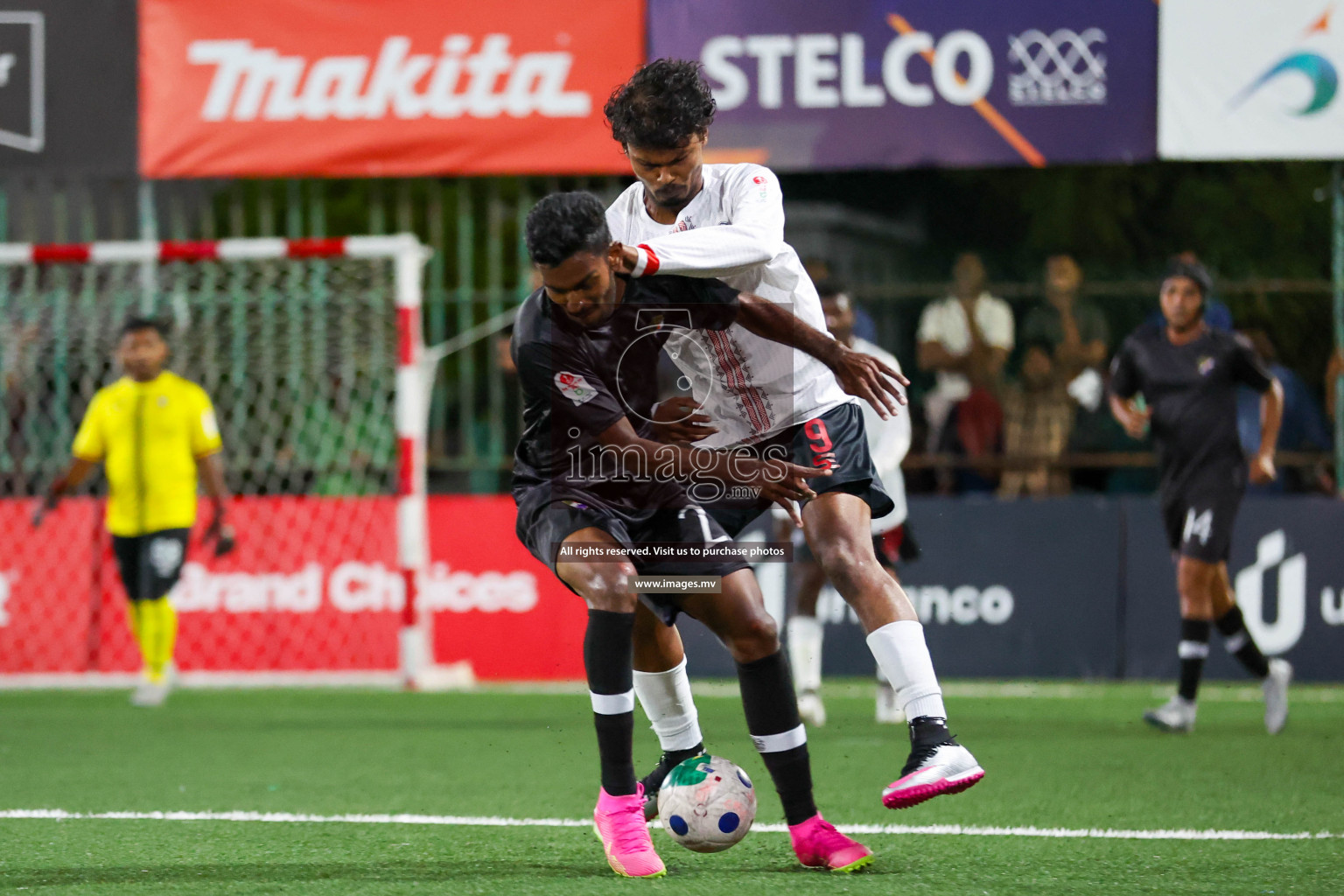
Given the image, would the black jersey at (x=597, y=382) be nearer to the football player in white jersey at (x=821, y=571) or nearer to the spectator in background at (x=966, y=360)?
the football player in white jersey at (x=821, y=571)

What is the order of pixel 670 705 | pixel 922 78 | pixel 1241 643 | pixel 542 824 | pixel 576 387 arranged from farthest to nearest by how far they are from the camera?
1. pixel 922 78
2. pixel 1241 643
3. pixel 542 824
4. pixel 670 705
5. pixel 576 387

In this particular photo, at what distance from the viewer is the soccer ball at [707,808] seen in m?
4.43

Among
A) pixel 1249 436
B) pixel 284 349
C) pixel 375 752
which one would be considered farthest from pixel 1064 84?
pixel 375 752

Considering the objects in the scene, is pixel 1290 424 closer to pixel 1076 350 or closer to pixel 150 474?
pixel 1076 350

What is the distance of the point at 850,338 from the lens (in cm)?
823

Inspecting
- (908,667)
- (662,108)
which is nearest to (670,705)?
(908,667)

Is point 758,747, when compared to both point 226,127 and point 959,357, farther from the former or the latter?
point 226,127

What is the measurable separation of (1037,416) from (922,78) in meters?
2.25

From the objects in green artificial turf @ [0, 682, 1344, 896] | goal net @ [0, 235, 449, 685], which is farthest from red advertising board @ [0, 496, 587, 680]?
green artificial turf @ [0, 682, 1344, 896]

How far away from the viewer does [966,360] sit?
11.0 meters

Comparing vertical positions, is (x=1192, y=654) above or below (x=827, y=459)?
below

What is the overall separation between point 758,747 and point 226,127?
7757 mm

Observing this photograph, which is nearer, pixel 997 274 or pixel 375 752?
pixel 375 752

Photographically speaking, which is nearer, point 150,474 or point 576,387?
point 576,387
